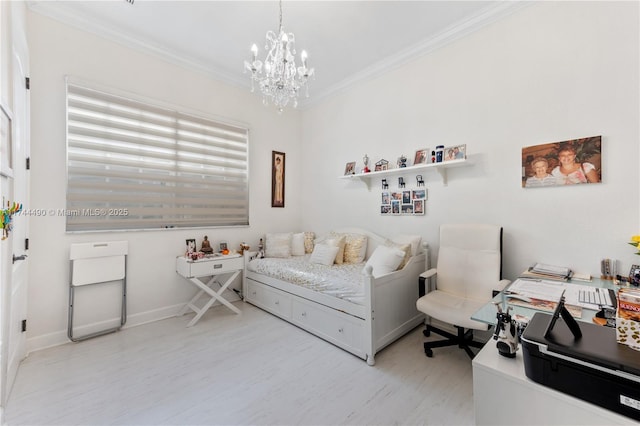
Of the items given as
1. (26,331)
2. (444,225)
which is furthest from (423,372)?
(26,331)

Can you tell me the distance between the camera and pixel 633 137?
6.09 ft

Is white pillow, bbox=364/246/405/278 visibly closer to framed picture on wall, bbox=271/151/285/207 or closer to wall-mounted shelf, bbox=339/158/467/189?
wall-mounted shelf, bbox=339/158/467/189

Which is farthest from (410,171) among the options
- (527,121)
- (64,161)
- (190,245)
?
(64,161)

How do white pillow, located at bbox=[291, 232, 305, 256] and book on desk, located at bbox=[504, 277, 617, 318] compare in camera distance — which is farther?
white pillow, located at bbox=[291, 232, 305, 256]

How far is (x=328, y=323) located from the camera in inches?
98.5

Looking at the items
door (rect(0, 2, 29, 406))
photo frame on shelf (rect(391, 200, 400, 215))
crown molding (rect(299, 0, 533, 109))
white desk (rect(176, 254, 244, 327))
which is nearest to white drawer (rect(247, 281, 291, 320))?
white desk (rect(176, 254, 244, 327))

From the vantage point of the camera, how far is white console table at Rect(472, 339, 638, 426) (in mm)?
876

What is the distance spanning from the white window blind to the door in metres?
0.36

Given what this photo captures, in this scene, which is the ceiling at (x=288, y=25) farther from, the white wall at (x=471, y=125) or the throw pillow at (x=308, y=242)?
the throw pillow at (x=308, y=242)

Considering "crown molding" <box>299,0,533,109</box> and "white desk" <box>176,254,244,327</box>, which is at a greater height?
"crown molding" <box>299,0,533,109</box>

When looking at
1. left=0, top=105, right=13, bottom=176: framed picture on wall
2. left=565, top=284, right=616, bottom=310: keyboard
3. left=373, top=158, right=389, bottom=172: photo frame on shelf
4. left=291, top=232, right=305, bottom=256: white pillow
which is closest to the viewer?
left=565, top=284, right=616, bottom=310: keyboard

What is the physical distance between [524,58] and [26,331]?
200 inches

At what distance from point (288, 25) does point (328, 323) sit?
301 centimetres

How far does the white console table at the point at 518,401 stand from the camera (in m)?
0.88
